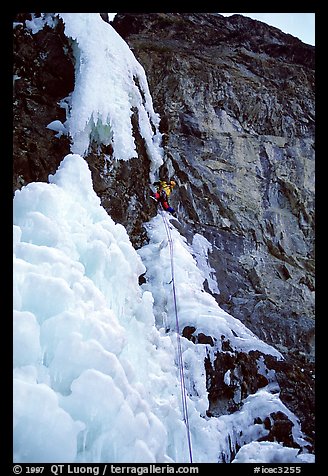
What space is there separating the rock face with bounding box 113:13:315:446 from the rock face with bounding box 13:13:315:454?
0.03 m

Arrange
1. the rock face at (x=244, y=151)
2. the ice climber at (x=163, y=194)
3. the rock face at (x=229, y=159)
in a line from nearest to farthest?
the rock face at (x=229, y=159) < the ice climber at (x=163, y=194) < the rock face at (x=244, y=151)

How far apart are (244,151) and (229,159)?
22.5 inches

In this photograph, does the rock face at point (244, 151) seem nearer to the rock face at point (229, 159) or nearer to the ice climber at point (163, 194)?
the rock face at point (229, 159)

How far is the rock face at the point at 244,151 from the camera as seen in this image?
8.93 m

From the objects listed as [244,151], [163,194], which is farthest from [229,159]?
[163,194]

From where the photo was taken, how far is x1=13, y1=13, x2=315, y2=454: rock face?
6.15 metres

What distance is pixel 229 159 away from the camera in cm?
1112

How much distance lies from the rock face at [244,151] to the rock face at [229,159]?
0.10ft

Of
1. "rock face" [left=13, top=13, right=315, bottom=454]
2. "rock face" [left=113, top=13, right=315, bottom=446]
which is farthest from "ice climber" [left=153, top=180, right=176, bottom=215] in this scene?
"rock face" [left=113, top=13, right=315, bottom=446]

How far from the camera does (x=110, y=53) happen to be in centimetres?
700

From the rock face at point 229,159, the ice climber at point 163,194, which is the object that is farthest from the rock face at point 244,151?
the ice climber at point 163,194
